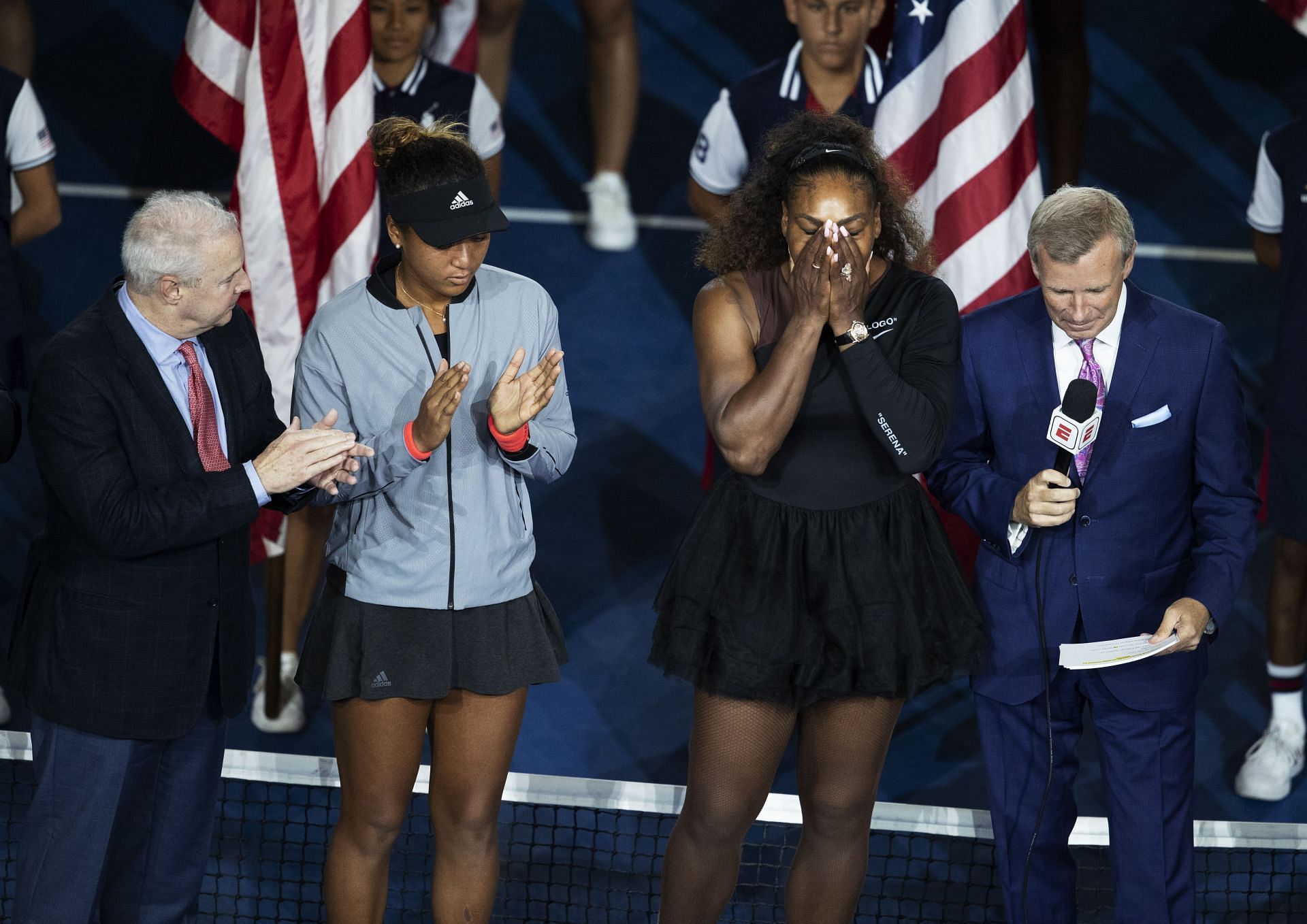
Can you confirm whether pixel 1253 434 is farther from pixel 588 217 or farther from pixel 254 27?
pixel 254 27

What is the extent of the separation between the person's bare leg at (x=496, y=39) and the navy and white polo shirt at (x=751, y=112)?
5.96ft

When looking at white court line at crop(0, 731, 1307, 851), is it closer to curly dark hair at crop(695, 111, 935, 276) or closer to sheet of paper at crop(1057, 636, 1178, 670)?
sheet of paper at crop(1057, 636, 1178, 670)

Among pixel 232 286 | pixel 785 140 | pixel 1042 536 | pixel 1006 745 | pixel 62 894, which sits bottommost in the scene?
pixel 62 894

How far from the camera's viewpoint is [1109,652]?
313cm

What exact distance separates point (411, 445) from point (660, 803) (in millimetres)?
1349

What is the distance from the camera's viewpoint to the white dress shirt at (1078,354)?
3279 millimetres

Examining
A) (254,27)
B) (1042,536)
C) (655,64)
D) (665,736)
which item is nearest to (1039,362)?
(1042,536)

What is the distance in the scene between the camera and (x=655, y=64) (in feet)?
24.7

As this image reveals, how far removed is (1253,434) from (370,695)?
443 centimetres

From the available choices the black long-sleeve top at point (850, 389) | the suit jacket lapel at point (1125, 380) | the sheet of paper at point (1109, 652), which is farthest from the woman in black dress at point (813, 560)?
the suit jacket lapel at point (1125, 380)

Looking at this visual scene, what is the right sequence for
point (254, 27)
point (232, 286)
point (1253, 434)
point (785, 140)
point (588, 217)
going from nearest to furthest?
point (232, 286)
point (785, 140)
point (254, 27)
point (1253, 434)
point (588, 217)

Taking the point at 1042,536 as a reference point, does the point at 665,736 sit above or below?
below

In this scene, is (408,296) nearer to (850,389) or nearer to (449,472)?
(449,472)

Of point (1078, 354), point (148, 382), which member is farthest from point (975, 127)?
point (148, 382)
